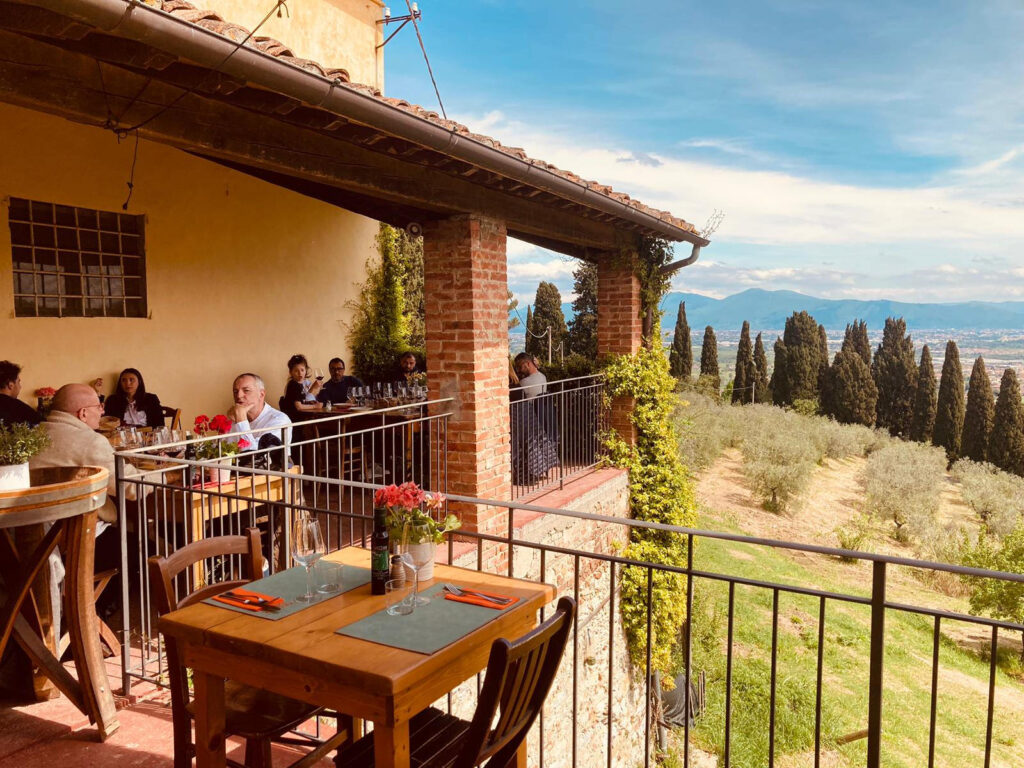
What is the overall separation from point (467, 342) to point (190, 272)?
15.2 feet

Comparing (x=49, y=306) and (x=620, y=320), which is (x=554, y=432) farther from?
(x=49, y=306)

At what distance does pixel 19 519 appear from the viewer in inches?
101

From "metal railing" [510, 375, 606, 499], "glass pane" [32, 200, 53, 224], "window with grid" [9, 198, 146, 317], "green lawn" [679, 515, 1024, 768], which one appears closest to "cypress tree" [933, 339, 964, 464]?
"green lawn" [679, 515, 1024, 768]

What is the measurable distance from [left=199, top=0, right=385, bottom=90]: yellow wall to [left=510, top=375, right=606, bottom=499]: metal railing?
5552mm

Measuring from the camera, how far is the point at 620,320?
9.22 m

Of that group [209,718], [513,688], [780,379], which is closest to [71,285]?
[209,718]

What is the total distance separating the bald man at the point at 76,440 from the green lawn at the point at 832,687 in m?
10.9

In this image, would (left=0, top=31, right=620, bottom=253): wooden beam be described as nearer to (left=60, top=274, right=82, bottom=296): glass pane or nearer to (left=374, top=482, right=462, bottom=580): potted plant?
(left=374, top=482, right=462, bottom=580): potted plant

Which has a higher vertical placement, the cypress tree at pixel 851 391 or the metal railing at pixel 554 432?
the metal railing at pixel 554 432

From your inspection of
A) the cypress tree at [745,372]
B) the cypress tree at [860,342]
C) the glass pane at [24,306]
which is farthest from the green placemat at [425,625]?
the cypress tree at [860,342]

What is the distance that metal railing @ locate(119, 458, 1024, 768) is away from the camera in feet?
7.22

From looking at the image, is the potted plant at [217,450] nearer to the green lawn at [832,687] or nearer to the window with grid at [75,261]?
the window with grid at [75,261]

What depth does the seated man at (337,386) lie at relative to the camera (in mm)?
9103

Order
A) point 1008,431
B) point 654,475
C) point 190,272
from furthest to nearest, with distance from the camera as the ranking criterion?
1. point 1008,431
2. point 654,475
3. point 190,272
